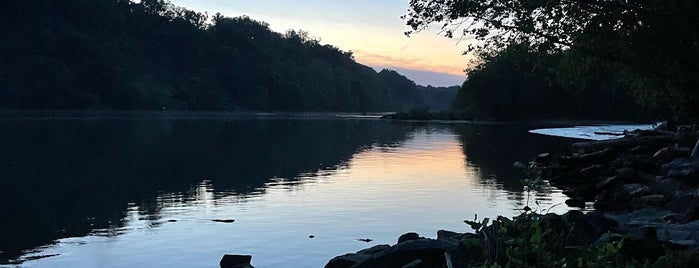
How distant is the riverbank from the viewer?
8.62m

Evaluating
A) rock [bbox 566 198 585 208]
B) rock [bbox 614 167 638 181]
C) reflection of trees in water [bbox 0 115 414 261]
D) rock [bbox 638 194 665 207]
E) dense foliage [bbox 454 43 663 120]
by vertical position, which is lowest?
reflection of trees in water [bbox 0 115 414 261]

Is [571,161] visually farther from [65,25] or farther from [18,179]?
[65,25]

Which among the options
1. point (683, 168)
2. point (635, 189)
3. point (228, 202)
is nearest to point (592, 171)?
point (683, 168)

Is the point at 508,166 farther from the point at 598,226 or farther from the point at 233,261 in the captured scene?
the point at 233,261

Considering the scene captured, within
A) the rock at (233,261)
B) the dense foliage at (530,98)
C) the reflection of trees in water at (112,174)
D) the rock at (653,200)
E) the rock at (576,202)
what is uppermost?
the dense foliage at (530,98)

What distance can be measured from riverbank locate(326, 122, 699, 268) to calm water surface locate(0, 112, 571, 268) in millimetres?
1323

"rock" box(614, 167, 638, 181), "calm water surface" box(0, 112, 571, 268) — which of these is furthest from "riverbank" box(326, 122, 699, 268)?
"calm water surface" box(0, 112, 571, 268)

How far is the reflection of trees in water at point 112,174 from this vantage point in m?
18.6

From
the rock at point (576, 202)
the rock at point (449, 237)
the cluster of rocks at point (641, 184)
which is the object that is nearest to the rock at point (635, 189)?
the cluster of rocks at point (641, 184)

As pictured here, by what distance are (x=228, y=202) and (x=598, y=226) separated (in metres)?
12.4

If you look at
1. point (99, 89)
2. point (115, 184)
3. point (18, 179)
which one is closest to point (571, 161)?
point (115, 184)

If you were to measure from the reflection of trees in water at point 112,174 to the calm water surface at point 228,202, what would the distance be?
5 centimetres

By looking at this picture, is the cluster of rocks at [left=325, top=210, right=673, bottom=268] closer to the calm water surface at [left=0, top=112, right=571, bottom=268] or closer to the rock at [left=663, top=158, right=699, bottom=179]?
the calm water surface at [left=0, top=112, right=571, bottom=268]

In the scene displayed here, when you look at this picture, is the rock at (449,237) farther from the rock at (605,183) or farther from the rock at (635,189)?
the rock at (605,183)
